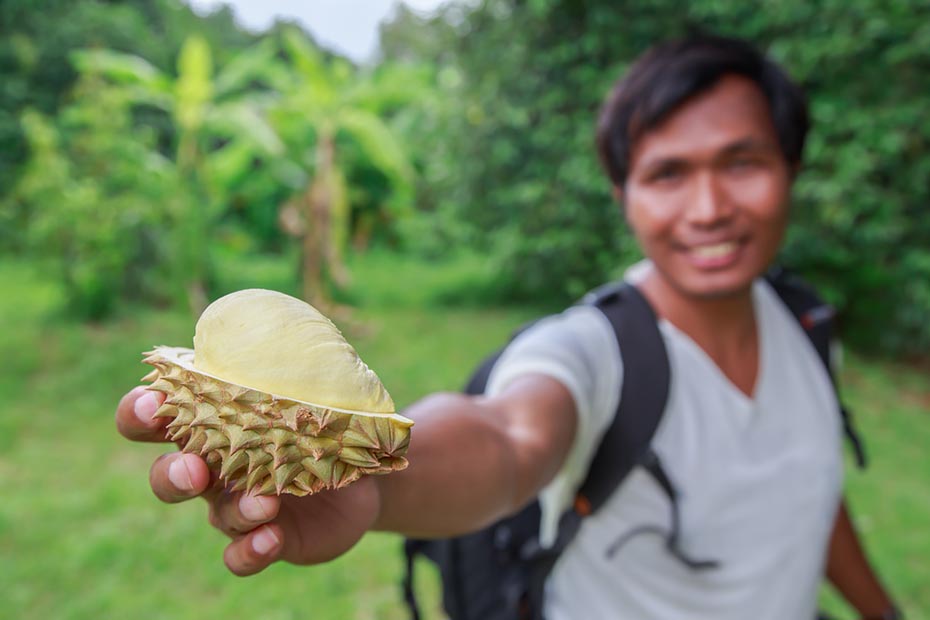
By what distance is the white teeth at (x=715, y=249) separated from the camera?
143cm

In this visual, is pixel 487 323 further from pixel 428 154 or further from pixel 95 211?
pixel 95 211

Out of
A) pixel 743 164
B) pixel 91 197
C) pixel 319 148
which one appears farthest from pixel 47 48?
pixel 743 164

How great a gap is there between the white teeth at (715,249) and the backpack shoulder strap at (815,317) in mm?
433

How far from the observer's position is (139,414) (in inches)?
25.8

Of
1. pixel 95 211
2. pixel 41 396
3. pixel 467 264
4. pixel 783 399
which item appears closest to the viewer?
pixel 783 399

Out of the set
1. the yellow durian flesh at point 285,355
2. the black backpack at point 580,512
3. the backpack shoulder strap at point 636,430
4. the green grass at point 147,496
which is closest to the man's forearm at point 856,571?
the black backpack at point 580,512

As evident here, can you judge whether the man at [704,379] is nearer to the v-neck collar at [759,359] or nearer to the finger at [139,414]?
the v-neck collar at [759,359]

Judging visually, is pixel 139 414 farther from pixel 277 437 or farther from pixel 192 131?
pixel 192 131

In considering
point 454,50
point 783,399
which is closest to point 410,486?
point 783,399

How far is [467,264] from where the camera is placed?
10.5 meters

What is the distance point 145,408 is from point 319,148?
698 centimetres

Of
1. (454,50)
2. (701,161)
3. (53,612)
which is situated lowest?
(53,612)

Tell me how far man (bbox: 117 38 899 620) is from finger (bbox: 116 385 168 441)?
1.82ft

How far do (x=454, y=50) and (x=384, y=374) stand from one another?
3.46 m
